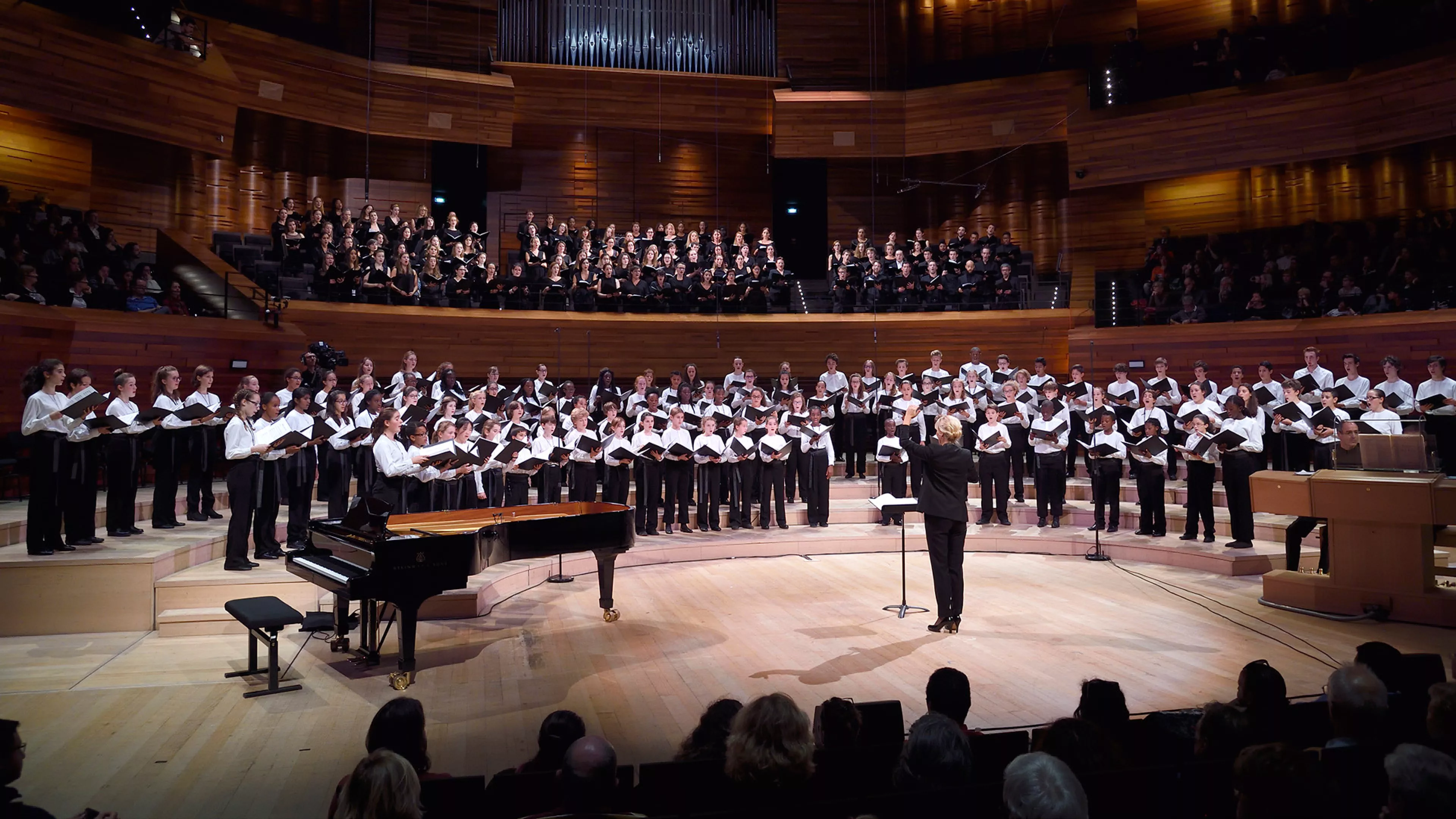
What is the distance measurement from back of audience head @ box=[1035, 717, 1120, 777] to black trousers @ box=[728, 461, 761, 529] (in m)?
6.45

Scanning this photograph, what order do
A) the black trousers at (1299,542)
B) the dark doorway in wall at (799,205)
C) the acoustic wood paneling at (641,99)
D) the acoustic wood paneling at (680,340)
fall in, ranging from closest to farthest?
the black trousers at (1299,542) < the acoustic wood paneling at (680,340) < the acoustic wood paneling at (641,99) < the dark doorway in wall at (799,205)

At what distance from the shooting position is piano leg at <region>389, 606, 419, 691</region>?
14.3 feet

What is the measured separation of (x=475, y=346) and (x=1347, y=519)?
9616 mm

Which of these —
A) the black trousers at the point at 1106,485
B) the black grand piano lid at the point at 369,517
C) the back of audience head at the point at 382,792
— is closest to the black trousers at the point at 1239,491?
the black trousers at the point at 1106,485

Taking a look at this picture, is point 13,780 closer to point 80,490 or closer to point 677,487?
point 80,490

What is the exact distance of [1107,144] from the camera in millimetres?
12562

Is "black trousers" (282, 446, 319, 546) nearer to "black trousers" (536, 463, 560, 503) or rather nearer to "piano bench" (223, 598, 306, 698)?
"piano bench" (223, 598, 306, 698)

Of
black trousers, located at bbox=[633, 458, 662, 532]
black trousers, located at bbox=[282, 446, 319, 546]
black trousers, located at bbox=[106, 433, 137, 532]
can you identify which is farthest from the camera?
black trousers, located at bbox=[633, 458, 662, 532]

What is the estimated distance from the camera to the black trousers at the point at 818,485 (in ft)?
28.7

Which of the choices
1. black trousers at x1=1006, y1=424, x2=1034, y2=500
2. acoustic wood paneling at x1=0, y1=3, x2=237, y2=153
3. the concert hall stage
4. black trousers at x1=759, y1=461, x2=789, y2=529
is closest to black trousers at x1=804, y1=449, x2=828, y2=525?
black trousers at x1=759, y1=461, x2=789, y2=529

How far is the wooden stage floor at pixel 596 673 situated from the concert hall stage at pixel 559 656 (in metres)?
0.02

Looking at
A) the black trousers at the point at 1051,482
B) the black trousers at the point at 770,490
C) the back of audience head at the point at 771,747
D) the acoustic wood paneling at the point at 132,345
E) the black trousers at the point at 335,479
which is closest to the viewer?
the back of audience head at the point at 771,747

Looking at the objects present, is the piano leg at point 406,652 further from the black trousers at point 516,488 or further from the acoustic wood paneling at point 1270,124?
the acoustic wood paneling at point 1270,124

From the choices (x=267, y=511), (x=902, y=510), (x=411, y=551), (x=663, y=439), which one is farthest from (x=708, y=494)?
(x=411, y=551)
